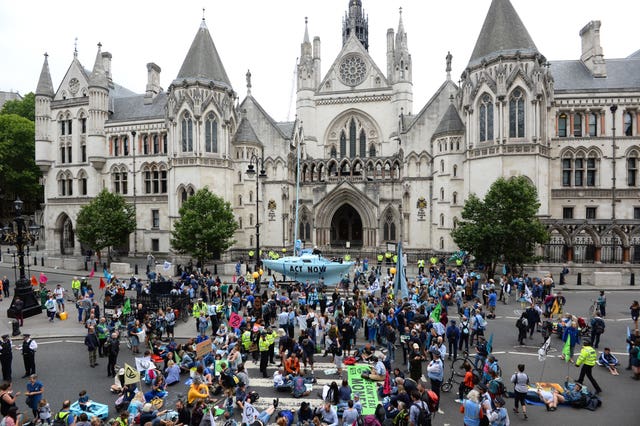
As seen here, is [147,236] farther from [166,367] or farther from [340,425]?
[340,425]

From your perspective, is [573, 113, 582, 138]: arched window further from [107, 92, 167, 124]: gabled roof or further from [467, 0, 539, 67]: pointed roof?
[107, 92, 167, 124]: gabled roof

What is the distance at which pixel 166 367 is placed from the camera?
13531 millimetres

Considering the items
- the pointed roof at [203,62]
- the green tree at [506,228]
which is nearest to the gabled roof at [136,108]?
the pointed roof at [203,62]

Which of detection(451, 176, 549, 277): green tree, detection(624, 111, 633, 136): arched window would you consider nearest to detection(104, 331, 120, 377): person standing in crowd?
detection(451, 176, 549, 277): green tree

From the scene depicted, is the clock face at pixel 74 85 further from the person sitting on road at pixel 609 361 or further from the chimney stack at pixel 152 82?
the person sitting on road at pixel 609 361

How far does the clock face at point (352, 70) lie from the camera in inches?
1866

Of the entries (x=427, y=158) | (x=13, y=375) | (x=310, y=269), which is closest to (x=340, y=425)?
(x=13, y=375)

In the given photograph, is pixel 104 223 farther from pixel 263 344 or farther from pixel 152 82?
pixel 263 344

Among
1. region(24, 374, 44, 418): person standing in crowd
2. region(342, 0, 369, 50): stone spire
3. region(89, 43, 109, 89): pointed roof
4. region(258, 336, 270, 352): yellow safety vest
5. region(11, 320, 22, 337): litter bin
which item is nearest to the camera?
region(24, 374, 44, 418): person standing in crowd

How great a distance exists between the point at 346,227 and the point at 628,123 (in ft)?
98.4

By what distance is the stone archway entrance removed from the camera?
49.0 m

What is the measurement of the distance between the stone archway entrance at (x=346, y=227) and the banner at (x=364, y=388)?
35.3 metres

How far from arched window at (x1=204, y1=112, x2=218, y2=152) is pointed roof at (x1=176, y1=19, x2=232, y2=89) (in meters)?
3.90

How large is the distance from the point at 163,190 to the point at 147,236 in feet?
17.4
